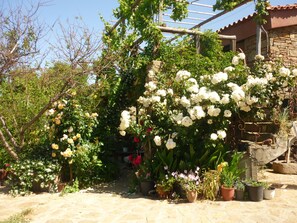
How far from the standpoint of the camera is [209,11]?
29.7 ft

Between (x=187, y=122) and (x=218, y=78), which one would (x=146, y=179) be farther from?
(x=218, y=78)

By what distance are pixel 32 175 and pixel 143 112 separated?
99.3 inches

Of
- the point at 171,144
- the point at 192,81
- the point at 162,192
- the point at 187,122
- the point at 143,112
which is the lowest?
the point at 162,192

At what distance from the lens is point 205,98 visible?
204 inches

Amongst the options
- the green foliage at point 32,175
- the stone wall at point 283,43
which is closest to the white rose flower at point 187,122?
the green foliage at point 32,175

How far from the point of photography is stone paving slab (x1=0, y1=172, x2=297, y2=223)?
4312mm

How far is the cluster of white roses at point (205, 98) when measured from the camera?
5176 millimetres

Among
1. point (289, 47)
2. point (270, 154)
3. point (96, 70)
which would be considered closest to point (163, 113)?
point (96, 70)

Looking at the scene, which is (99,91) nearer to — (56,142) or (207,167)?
(56,142)

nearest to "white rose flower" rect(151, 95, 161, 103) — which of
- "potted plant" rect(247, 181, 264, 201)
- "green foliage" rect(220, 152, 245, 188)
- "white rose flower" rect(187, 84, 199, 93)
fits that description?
"white rose flower" rect(187, 84, 199, 93)

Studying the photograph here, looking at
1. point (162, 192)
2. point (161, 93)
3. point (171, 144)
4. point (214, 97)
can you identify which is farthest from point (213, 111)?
point (162, 192)

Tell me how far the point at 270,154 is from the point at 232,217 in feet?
7.14

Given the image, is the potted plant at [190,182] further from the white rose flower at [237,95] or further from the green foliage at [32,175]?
the green foliage at [32,175]

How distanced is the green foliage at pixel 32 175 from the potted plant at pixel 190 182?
2488 mm
